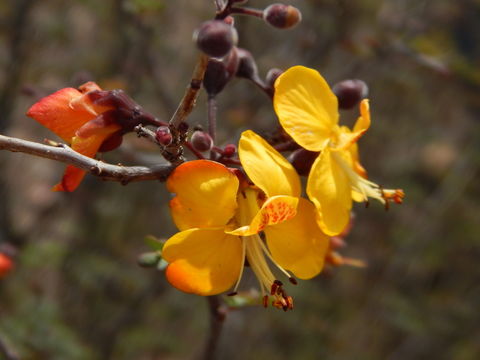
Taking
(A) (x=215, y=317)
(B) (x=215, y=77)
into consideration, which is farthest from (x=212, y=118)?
(A) (x=215, y=317)

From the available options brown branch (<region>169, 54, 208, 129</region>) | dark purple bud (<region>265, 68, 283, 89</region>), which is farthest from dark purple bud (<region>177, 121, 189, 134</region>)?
dark purple bud (<region>265, 68, 283, 89</region>)

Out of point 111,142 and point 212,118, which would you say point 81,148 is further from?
point 212,118

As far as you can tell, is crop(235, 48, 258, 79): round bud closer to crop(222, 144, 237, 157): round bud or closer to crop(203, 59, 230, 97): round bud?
crop(203, 59, 230, 97): round bud

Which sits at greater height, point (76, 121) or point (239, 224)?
point (76, 121)

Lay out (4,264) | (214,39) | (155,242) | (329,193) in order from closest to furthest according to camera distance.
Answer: (214,39)
(329,193)
(155,242)
(4,264)

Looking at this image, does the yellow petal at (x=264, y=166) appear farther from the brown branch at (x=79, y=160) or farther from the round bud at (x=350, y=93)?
the round bud at (x=350, y=93)

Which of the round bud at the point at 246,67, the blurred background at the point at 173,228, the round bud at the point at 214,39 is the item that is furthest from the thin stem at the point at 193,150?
the blurred background at the point at 173,228
